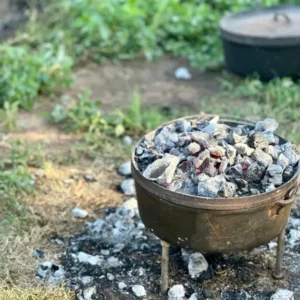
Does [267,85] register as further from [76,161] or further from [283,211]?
[283,211]

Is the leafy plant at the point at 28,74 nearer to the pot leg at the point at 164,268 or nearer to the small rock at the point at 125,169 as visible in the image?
the small rock at the point at 125,169

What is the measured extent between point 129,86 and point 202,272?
2886mm

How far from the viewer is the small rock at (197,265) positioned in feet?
11.4

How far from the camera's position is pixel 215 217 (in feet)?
9.62

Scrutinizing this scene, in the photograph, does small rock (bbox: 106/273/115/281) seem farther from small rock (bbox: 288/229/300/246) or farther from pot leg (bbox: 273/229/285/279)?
small rock (bbox: 288/229/300/246)

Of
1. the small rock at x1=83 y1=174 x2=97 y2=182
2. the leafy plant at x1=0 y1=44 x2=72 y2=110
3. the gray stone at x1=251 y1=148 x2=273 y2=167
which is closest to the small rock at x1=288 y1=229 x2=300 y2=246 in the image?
the gray stone at x1=251 y1=148 x2=273 y2=167

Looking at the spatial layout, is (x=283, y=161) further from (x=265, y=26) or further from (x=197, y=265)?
(x=265, y=26)

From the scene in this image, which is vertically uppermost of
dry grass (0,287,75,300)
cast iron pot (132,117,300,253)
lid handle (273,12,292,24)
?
cast iron pot (132,117,300,253)

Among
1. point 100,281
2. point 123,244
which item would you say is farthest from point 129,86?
point 100,281

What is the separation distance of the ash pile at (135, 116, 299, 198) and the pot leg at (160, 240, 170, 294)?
0.38 m

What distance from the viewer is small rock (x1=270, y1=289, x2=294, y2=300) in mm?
3293

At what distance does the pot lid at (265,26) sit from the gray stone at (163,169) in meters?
2.66

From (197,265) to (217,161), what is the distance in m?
0.69

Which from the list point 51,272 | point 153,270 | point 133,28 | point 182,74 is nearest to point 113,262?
point 153,270
